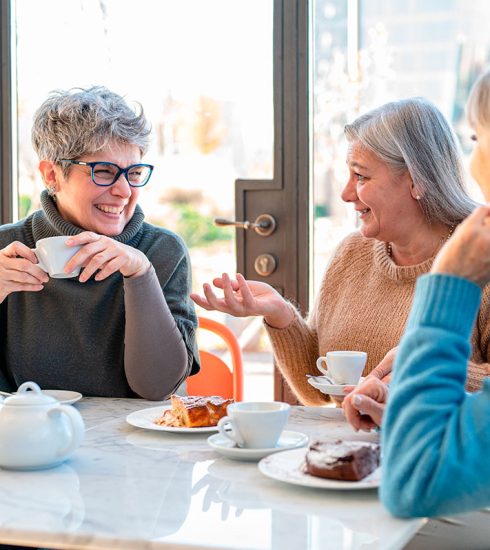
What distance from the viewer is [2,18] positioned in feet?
11.2

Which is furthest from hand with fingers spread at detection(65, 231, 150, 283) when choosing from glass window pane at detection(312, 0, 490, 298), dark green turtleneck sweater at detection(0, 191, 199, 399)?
glass window pane at detection(312, 0, 490, 298)

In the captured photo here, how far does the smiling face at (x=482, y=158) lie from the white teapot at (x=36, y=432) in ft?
2.22

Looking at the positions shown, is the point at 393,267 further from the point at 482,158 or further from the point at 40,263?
the point at 482,158

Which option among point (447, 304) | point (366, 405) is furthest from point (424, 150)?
point (447, 304)

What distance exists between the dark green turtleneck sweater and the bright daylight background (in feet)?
3.15

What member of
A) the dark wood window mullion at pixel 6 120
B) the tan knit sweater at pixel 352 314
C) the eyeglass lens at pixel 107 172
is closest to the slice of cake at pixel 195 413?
the tan knit sweater at pixel 352 314

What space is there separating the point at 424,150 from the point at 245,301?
23.0 inches

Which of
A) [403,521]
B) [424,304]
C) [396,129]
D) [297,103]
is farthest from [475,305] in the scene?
[297,103]

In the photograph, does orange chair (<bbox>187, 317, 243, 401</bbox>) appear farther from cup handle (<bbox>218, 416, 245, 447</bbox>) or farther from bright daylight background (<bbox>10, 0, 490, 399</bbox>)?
cup handle (<bbox>218, 416, 245, 447</bbox>)

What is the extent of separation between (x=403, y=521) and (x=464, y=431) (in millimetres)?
143

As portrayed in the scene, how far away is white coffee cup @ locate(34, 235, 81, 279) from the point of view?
1.70 metres

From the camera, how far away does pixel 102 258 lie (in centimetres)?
177

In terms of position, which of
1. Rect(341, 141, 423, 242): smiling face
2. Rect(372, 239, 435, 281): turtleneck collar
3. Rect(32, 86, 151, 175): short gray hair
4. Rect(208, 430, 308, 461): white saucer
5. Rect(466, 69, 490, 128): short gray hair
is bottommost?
Rect(208, 430, 308, 461): white saucer

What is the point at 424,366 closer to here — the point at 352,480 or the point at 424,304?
the point at 424,304
